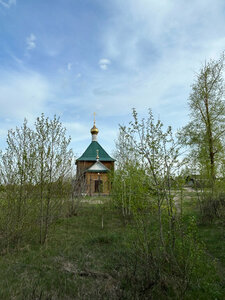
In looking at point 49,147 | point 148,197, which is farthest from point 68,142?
point 148,197

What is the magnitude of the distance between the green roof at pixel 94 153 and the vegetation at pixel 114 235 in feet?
45.5

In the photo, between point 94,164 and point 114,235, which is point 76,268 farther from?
point 94,164

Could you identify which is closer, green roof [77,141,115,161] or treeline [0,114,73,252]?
treeline [0,114,73,252]

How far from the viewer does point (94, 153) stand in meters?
26.0

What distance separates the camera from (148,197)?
4.20 metres

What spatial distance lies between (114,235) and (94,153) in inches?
749

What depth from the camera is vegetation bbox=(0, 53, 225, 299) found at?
3.58 m

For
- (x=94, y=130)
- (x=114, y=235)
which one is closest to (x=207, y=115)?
(x=114, y=235)

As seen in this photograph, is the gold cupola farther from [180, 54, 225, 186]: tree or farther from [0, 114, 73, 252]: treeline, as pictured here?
[0, 114, 73, 252]: treeline

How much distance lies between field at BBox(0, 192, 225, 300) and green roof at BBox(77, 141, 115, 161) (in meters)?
17.2

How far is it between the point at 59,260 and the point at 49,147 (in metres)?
3.29

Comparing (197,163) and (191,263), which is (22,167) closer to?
(191,263)

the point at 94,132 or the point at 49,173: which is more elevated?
the point at 94,132

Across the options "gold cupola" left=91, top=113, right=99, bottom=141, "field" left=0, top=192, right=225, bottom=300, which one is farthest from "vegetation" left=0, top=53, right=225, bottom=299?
"gold cupola" left=91, top=113, right=99, bottom=141
